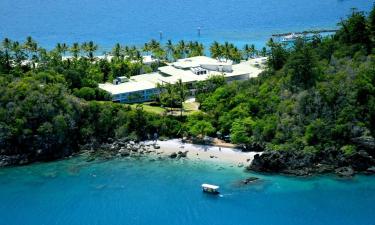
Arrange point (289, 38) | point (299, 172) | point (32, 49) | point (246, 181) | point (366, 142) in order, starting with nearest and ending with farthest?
1. point (246, 181)
2. point (299, 172)
3. point (366, 142)
4. point (32, 49)
5. point (289, 38)

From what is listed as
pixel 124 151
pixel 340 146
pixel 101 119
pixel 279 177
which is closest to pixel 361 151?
pixel 340 146

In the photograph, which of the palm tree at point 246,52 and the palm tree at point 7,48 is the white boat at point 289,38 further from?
the palm tree at point 7,48

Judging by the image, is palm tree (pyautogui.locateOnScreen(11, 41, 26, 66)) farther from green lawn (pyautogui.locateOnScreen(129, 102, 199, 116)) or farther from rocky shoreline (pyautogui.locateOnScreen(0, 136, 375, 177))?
rocky shoreline (pyautogui.locateOnScreen(0, 136, 375, 177))

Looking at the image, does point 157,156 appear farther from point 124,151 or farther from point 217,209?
point 217,209

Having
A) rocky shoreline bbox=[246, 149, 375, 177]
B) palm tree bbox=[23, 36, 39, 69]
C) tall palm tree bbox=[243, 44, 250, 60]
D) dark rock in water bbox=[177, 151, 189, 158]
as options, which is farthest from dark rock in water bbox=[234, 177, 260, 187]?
tall palm tree bbox=[243, 44, 250, 60]

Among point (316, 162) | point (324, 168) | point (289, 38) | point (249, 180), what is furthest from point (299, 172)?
point (289, 38)

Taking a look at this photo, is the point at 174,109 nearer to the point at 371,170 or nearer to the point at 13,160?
the point at 13,160

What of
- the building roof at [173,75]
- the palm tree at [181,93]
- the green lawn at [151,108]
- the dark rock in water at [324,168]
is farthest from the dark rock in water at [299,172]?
the building roof at [173,75]

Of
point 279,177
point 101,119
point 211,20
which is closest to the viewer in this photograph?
point 279,177
